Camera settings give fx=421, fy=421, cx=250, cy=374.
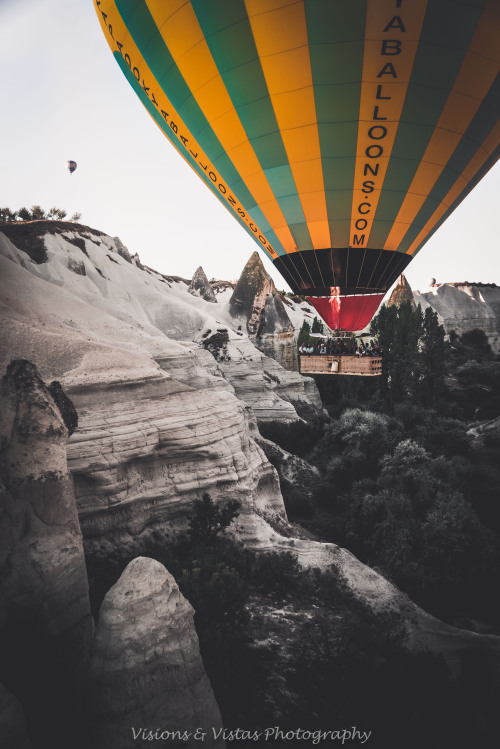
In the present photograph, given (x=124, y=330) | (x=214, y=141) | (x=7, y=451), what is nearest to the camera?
(x=7, y=451)

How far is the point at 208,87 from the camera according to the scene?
7.42 meters

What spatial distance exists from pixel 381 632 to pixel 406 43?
10.6 m

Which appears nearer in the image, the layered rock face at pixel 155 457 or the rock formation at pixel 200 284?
the layered rock face at pixel 155 457

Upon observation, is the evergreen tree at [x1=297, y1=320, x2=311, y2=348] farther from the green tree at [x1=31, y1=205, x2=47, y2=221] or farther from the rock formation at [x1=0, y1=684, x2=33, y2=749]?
the rock formation at [x1=0, y1=684, x2=33, y2=749]

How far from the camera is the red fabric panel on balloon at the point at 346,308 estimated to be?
34.4 feet

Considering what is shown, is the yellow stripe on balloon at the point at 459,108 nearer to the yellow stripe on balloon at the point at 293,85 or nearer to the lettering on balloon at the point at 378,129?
the lettering on balloon at the point at 378,129

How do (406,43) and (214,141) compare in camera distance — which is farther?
(214,141)

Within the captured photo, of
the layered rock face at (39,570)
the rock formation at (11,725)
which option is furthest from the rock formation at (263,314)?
the rock formation at (11,725)

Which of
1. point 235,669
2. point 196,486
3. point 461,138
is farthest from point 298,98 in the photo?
point 235,669

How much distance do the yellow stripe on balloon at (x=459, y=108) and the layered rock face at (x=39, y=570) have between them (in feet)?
25.3

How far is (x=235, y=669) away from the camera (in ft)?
23.5

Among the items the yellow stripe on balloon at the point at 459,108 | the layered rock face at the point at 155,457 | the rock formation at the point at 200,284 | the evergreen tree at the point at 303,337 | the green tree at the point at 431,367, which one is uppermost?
the rock formation at the point at 200,284

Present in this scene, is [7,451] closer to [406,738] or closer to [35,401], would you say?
[35,401]

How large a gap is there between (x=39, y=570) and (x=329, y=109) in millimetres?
8232
